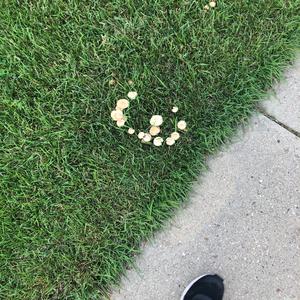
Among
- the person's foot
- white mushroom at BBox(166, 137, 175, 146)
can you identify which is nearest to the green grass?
white mushroom at BBox(166, 137, 175, 146)

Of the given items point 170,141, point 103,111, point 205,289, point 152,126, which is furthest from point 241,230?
A: point 103,111

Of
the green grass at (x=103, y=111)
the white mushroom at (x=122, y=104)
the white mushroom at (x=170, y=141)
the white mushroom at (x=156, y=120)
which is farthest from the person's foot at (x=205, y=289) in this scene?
the white mushroom at (x=122, y=104)

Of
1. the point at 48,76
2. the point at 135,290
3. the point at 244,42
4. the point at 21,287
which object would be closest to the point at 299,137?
the point at 244,42

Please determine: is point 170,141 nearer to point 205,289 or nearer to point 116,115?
point 116,115

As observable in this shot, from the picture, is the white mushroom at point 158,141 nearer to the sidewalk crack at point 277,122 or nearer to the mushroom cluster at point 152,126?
the mushroom cluster at point 152,126

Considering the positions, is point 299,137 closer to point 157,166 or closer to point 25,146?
point 157,166
